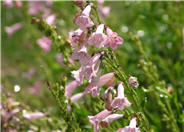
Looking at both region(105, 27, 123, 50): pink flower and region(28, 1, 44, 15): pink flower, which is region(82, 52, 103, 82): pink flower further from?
region(28, 1, 44, 15): pink flower

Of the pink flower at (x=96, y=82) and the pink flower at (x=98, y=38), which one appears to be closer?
the pink flower at (x=98, y=38)

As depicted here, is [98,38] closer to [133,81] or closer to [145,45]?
[133,81]

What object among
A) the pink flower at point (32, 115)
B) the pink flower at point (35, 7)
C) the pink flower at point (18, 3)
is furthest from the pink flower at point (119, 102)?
the pink flower at point (35, 7)

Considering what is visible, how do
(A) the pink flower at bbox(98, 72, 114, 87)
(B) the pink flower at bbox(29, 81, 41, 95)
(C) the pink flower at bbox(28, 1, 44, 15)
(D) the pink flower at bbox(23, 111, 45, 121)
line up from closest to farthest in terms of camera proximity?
1. (A) the pink flower at bbox(98, 72, 114, 87)
2. (D) the pink flower at bbox(23, 111, 45, 121)
3. (C) the pink flower at bbox(28, 1, 44, 15)
4. (B) the pink flower at bbox(29, 81, 41, 95)

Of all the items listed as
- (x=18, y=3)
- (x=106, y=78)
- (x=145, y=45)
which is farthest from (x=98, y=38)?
(x=18, y=3)

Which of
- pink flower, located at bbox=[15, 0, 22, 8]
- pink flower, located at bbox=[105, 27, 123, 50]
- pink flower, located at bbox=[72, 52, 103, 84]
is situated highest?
pink flower, located at bbox=[15, 0, 22, 8]

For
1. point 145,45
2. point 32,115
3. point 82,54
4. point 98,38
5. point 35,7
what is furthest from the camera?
point 35,7

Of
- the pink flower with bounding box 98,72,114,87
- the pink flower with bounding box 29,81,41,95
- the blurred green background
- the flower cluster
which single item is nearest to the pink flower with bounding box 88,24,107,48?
the flower cluster

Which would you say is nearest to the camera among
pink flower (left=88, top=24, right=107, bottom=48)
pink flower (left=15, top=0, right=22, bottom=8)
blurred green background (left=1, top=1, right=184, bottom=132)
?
pink flower (left=88, top=24, right=107, bottom=48)

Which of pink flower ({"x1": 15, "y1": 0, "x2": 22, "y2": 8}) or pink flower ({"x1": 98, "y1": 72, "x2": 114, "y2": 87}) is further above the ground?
pink flower ({"x1": 15, "y1": 0, "x2": 22, "y2": 8})

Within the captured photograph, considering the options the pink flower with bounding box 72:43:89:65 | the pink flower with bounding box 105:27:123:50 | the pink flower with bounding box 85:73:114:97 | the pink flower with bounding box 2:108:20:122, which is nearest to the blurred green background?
the pink flower with bounding box 2:108:20:122

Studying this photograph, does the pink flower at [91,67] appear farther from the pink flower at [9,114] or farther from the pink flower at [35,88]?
the pink flower at [35,88]

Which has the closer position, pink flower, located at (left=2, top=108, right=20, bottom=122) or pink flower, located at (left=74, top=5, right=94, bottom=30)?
pink flower, located at (left=74, top=5, right=94, bottom=30)
